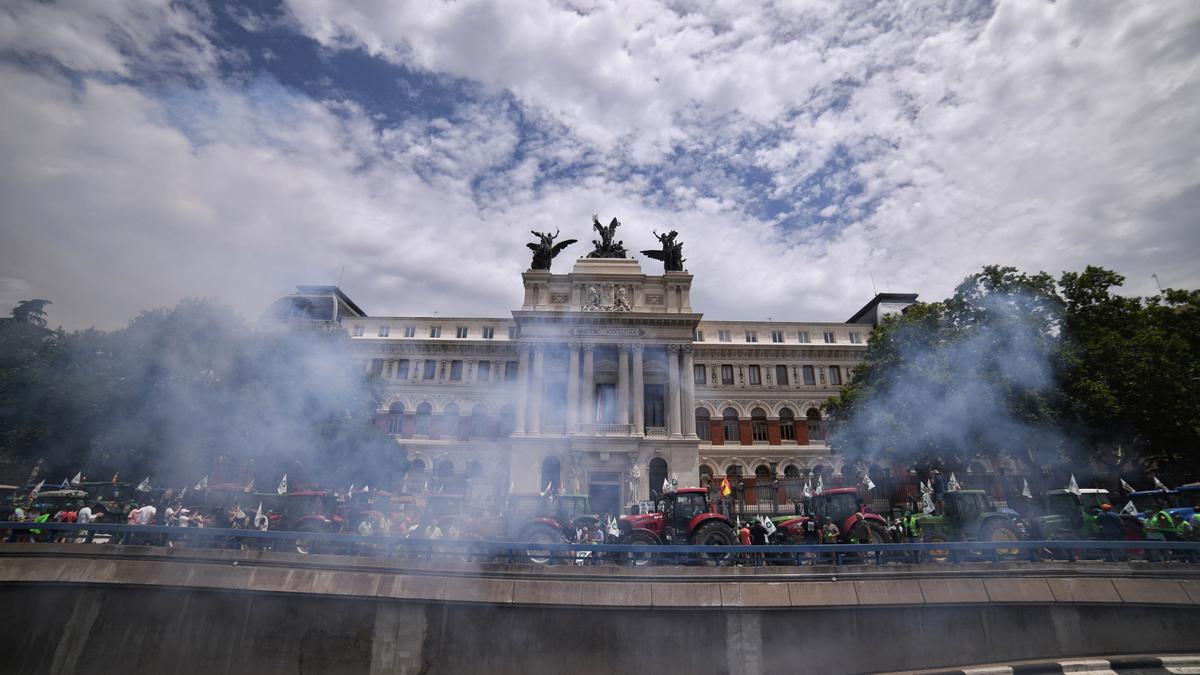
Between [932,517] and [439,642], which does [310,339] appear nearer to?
[439,642]

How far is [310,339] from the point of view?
57.1 feet

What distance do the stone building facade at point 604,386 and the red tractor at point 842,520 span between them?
16.3 m

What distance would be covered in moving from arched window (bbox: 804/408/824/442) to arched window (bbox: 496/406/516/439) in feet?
66.8

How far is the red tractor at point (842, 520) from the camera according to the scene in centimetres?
1210

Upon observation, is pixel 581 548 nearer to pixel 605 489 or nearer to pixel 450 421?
pixel 605 489

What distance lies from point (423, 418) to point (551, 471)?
1086 cm

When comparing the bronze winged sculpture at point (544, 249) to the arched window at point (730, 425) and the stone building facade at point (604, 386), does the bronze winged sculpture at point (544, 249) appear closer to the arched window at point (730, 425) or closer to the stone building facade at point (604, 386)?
the stone building facade at point (604, 386)

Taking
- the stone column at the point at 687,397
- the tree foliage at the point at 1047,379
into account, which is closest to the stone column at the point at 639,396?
the stone column at the point at 687,397

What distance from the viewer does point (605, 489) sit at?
1211 inches

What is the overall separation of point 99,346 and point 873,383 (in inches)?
1261

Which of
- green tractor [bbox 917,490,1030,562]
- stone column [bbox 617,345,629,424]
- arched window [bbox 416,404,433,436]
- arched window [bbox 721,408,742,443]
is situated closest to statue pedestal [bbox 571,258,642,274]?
stone column [bbox 617,345,629,424]

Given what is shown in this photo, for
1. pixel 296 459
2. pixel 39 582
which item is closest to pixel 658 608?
pixel 39 582

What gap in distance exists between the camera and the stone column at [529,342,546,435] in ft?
103

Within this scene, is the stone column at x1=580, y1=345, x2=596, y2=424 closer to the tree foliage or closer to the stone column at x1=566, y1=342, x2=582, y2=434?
the stone column at x1=566, y1=342, x2=582, y2=434
